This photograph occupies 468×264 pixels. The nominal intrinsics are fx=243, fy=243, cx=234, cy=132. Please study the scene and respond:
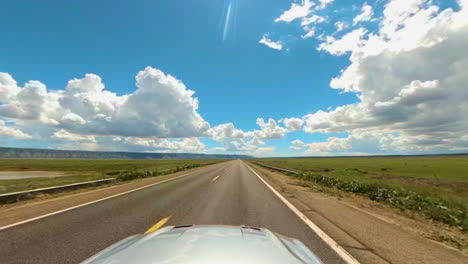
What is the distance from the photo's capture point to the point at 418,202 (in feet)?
29.5

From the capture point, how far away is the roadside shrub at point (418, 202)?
7.13 metres

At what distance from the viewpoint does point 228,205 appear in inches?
347

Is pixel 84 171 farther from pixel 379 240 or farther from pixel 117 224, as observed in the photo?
pixel 379 240

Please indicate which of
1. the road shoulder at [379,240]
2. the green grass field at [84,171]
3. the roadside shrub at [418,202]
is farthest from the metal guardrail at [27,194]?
the roadside shrub at [418,202]

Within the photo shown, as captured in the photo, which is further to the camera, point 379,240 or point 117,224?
point 117,224

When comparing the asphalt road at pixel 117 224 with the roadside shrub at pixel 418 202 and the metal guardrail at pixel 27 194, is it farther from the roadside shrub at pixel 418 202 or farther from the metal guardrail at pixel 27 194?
the roadside shrub at pixel 418 202

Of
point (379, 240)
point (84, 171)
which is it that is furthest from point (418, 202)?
point (84, 171)

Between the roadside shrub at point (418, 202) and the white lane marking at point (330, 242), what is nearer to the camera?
the white lane marking at point (330, 242)

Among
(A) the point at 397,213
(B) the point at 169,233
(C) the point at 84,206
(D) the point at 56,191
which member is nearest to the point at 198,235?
(B) the point at 169,233

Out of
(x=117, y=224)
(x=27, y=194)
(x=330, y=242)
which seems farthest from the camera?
(x=27, y=194)

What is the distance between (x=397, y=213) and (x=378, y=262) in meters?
5.51

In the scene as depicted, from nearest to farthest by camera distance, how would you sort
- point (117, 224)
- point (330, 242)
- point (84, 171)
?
point (330, 242) < point (117, 224) < point (84, 171)

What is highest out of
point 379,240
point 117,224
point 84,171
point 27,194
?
point 27,194

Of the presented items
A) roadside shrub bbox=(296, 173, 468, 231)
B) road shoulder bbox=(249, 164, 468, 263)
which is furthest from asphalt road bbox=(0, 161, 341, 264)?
roadside shrub bbox=(296, 173, 468, 231)
